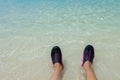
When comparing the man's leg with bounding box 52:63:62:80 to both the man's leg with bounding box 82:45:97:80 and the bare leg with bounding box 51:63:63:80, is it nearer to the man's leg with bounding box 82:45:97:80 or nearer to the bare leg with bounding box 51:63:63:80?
the bare leg with bounding box 51:63:63:80

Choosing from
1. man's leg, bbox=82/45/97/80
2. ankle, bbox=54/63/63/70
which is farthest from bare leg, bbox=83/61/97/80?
ankle, bbox=54/63/63/70

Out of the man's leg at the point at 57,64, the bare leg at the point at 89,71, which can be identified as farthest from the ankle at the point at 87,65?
the man's leg at the point at 57,64

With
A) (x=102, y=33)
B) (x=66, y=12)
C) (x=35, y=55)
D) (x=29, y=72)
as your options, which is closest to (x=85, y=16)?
(x=66, y=12)

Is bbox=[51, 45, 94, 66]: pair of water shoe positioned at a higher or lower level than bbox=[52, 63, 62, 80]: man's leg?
higher

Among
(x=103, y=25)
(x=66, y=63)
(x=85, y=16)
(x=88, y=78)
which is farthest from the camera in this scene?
(x=85, y=16)

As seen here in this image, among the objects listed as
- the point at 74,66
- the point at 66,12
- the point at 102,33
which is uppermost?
the point at 66,12

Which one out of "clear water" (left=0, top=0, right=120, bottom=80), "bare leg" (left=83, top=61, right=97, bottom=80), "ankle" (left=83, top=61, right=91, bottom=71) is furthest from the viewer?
"clear water" (left=0, top=0, right=120, bottom=80)

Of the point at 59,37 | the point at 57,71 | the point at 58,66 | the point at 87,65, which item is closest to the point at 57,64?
the point at 58,66

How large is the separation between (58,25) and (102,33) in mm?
905

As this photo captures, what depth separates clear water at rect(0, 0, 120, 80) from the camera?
245cm

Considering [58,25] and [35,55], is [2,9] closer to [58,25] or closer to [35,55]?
[58,25]

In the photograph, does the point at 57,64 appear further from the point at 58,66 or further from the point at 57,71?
the point at 57,71

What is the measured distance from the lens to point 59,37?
3.31 meters

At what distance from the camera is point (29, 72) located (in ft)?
8.01
